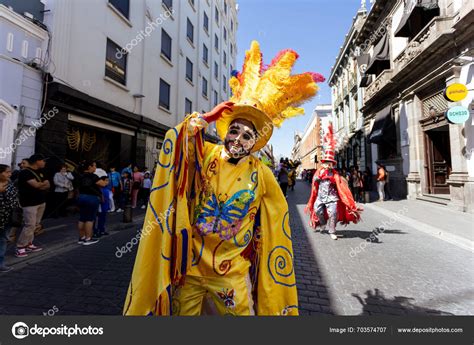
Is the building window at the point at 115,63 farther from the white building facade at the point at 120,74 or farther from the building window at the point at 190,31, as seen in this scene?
the building window at the point at 190,31

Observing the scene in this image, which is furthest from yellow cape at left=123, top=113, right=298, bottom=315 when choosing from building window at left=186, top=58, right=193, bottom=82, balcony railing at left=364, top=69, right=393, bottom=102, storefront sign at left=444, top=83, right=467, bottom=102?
building window at left=186, top=58, right=193, bottom=82

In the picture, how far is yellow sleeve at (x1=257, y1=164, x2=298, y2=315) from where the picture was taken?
1648mm

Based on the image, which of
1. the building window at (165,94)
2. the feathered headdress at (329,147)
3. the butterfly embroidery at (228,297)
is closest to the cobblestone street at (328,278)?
the butterfly embroidery at (228,297)

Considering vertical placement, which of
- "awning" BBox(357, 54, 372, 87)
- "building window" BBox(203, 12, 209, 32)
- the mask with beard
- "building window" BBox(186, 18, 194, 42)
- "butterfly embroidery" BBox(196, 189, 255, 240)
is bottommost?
"butterfly embroidery" BBox(196, 189, 255, 240)

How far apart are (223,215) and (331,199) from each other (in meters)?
4.50

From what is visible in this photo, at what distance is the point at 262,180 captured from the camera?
71.1 inches

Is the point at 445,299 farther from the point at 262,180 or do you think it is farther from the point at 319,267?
the point at 262,180

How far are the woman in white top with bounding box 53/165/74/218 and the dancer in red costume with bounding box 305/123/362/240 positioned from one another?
7.10 m

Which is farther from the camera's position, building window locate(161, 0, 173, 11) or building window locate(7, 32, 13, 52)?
building window locate(161, 0, 173, 11)

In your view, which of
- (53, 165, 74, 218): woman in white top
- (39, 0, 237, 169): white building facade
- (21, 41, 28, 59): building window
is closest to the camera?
(21, 41, 28, 59): building window

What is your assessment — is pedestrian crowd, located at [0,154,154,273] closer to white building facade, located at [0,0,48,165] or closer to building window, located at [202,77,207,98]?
white building facade, located at [0,0,48,165]

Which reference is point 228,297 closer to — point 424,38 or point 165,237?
point 165,237

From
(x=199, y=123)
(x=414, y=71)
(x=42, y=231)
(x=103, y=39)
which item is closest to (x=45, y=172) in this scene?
(x=42, y=231)

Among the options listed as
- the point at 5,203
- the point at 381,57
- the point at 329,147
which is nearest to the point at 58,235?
the point at 5,203
